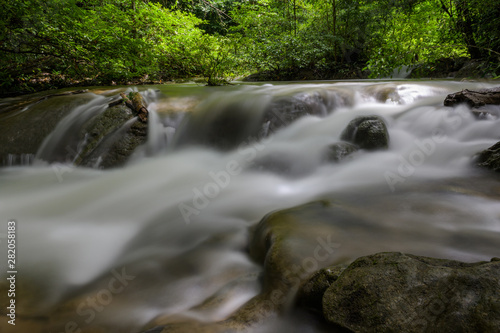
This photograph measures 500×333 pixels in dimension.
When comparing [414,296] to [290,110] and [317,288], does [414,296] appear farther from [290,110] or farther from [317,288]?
[290,110]

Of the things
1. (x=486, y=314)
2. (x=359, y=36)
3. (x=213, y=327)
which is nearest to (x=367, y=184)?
(x=486, y=314)

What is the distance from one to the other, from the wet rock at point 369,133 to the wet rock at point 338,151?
18cm

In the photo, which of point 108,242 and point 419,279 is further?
point 108,242

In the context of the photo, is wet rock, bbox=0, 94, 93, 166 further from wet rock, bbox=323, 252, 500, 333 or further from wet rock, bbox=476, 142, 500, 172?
wet rock, bbox=476, 142, 500, 172

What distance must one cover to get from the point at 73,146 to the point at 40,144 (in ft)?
2.16

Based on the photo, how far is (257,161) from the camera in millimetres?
4031

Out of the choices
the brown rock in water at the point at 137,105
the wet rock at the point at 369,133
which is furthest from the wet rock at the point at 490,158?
the brown rock in water at the point at 137,105

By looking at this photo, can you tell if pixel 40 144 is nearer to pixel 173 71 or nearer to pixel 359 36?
pixel 173 71

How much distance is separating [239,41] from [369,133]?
773cm

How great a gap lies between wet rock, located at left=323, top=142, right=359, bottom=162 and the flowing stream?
12cm

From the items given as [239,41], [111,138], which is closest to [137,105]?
[111,138]

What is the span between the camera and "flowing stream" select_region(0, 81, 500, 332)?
187 cm

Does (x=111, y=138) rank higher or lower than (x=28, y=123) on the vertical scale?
lower

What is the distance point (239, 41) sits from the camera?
1006cm
